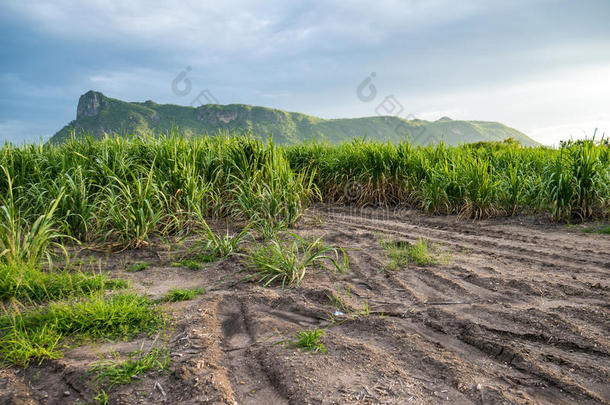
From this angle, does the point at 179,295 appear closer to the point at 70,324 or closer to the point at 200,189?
the point at 70,324

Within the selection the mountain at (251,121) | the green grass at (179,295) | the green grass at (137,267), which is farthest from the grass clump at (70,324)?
the mountain at (251,121)

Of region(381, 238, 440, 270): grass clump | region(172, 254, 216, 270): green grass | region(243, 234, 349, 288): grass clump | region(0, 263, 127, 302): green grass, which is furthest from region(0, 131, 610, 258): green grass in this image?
region(381, 238, 440, 270): grass clump

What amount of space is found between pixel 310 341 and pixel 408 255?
1897 millimetres

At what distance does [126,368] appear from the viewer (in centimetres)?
176

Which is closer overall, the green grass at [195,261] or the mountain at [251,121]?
the green grass at [195,261]

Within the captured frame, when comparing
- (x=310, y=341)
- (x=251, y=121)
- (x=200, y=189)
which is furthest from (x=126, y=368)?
(x=251, y=121)

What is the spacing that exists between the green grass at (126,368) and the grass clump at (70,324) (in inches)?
10.9

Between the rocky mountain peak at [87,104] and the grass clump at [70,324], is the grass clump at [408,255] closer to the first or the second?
the grass clump at [70,324]

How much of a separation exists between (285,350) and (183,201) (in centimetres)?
315

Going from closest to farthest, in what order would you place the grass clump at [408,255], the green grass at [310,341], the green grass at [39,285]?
the green grass at [310,341] → the green grass at [39,285] → the grass clump at [408,255]

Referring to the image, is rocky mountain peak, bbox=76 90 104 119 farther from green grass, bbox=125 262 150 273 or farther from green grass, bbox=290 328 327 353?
green grass, bbox=290 328 327 353

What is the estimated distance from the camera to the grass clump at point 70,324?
1982 mm

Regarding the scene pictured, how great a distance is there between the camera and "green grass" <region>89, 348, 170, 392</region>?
1.70 m

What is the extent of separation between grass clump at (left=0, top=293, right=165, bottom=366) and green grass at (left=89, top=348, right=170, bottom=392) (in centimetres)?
28
